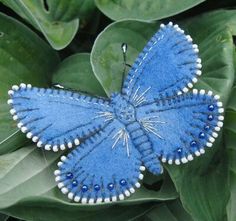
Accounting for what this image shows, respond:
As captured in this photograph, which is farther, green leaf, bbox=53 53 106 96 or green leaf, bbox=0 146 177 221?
green leaf, bbox=53 53 106 96

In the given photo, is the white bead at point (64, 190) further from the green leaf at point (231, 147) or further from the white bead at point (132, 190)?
the green leaf at point (231, 147)

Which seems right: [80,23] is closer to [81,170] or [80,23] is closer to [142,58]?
[142,58]

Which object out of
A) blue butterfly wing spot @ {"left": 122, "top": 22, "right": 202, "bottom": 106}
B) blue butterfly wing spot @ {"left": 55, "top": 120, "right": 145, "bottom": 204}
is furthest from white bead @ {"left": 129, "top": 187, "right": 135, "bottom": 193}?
blue butterfly wing spot @ {"left": 122, "top": 22, "right": 202, "bottom": 106}

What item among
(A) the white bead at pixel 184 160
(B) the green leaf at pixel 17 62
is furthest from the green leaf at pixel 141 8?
(A) the white bead at pixel 184 160

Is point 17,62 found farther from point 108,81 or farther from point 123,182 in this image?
point 123,182

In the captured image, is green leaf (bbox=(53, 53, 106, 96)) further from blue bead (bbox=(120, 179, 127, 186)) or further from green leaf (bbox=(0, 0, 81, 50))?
blue bead (bbox=(120, 179, 127, 186))

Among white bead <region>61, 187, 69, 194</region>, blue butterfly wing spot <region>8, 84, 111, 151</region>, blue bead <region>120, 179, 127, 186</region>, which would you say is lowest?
blue bead <region>120, 179, 127, 186</region>

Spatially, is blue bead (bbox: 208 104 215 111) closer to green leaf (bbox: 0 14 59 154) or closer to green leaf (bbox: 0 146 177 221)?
green leaf (bbox: 0 146 177 221)

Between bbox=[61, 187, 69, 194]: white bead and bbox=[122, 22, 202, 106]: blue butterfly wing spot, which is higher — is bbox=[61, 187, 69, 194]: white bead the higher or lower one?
the lower one
